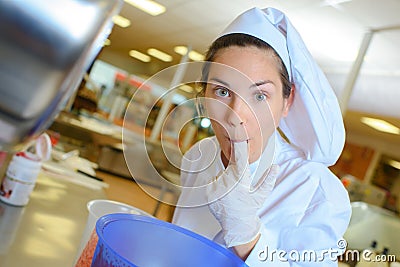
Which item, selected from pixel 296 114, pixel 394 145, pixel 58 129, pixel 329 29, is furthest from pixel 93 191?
pixel 394 145

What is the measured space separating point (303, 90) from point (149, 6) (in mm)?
3996

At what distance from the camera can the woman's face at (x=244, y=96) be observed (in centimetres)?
46

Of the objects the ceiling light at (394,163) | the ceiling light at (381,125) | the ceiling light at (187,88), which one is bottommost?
the ceiling light at (187,88)

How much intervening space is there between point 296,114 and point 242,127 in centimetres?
25

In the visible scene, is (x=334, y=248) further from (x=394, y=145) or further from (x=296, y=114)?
(x=394, y=145)

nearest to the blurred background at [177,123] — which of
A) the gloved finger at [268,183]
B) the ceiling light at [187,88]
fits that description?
the ceiling light at [187,88]

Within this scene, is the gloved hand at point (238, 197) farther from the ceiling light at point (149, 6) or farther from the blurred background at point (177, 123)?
the ceiling light at point (149, 6)

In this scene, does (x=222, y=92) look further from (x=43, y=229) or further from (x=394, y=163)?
(x=394, y=163)

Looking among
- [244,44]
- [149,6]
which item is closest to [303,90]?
[244,44]

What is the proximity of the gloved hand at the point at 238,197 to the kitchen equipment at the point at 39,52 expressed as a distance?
327mm

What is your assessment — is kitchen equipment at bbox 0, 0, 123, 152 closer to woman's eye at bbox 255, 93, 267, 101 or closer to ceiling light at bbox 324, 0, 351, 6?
woman's eye at bbox 255, 93, 267, 101

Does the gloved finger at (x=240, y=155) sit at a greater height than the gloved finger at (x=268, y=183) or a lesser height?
greater

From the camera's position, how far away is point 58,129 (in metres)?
4.13

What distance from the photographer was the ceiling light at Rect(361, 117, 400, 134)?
4934 mm
